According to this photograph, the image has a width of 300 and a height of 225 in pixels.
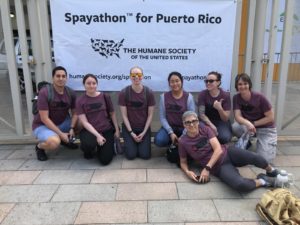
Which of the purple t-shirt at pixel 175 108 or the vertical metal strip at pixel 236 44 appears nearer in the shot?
the purple t-shirt at pixel 175 108

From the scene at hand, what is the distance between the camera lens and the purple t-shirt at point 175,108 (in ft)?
13.7

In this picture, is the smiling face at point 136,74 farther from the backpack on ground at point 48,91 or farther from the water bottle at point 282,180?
the water bottle at point 282,180

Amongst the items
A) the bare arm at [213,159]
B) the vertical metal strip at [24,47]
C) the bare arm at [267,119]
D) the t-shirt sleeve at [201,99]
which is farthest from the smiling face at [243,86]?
the vertical metal strip at [24,47]

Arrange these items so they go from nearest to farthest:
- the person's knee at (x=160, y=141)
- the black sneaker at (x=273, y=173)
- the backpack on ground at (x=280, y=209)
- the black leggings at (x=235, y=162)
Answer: the backpack on ground at (x=280, y=209) → the black leggings at (x=235, y=162) → the black sneaker at (x=273, y=173) → the person's knee at (x=160, y=141)

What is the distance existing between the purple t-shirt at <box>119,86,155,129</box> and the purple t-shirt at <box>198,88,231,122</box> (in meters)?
0.73

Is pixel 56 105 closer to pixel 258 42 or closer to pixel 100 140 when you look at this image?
pixel 100 140

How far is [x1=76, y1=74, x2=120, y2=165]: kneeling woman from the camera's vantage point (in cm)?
398

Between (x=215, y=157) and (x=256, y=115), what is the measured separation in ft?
3.53

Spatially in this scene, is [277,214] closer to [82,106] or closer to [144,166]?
[144,166]

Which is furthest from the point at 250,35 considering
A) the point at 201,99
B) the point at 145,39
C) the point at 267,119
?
the point at 145,39

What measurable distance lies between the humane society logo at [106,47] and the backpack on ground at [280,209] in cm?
291

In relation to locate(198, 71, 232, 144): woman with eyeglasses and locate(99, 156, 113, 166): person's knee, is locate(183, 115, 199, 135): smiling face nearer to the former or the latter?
locate(198, 71, 232, 144): woman with eyeglasses

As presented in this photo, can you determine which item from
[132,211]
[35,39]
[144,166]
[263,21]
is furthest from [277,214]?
[35,39]

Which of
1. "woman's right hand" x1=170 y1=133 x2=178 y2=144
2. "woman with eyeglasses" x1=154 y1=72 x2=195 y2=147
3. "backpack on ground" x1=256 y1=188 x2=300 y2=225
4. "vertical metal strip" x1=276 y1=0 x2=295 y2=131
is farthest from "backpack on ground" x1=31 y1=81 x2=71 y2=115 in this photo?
"vertical metal strip" x1=276 y1=0 x2=295 y2=131
